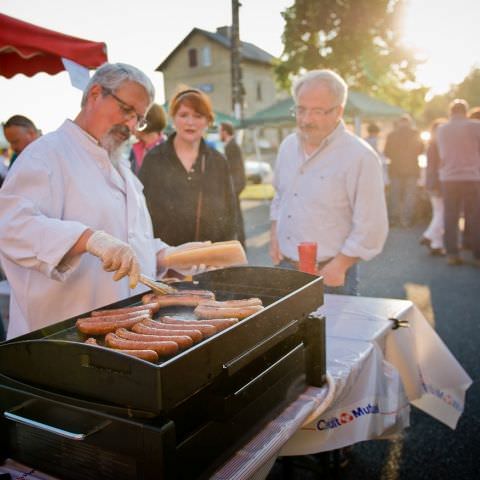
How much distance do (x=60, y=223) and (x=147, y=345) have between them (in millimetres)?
687

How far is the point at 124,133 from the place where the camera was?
2.25m

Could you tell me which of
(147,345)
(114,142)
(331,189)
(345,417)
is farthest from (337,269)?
(147,345)

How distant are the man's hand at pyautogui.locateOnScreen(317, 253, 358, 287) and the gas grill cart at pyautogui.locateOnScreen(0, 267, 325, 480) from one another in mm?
1362

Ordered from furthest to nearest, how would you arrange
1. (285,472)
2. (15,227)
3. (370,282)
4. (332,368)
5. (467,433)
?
(370,282)
(467,433)
(285,472)
(332,368)
(15,227)

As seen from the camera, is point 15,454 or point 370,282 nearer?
point 15,454

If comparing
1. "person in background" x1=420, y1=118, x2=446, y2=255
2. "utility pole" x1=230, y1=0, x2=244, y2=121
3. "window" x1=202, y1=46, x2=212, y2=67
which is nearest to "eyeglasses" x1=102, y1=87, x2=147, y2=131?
"person in background" x1=420, y1=118, x2=446, y2=255

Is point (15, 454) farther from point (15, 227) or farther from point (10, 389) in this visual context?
point (15, 227)

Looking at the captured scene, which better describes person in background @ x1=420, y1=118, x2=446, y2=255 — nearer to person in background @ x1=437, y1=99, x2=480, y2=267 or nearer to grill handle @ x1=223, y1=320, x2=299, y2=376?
person in background @ x1=437, y1=99, x2=480, y2=267

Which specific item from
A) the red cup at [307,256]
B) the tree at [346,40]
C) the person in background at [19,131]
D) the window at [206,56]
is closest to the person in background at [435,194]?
the person in background at [19,131]

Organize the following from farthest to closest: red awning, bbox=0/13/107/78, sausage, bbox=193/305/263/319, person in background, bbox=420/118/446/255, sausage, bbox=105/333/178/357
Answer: person in background, bbox=420/118/446/255
red awning, bbox=0/13/107/78
sausage, bbox=193/305/263/319
sausage, bbox=105/333/178/357

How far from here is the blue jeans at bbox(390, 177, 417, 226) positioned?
10.1 meters

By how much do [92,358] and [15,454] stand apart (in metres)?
0.48

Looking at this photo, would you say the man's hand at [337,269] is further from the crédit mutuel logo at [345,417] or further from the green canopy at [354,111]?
the green canopy at [354,111]

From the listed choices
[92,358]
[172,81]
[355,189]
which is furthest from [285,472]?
[172,81]
